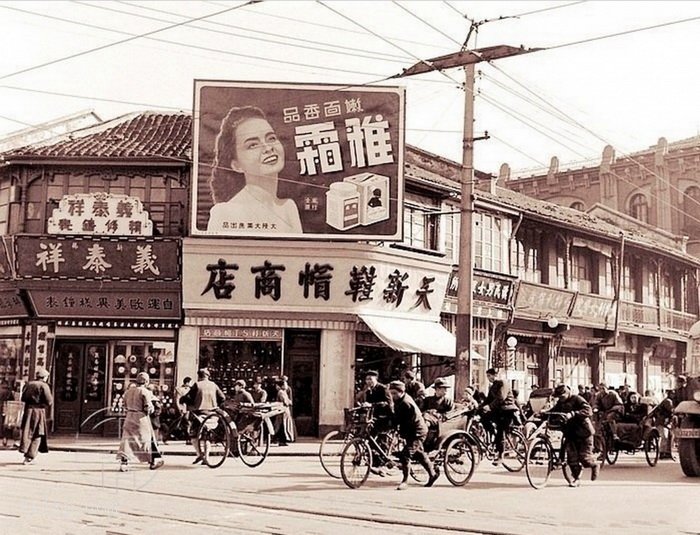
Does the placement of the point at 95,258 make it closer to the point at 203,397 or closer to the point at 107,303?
the point at 107,303

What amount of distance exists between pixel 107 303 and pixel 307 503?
14.3m

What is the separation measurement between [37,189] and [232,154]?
5.24 meters

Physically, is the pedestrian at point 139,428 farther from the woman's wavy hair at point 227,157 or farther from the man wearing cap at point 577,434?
the woman's wavy hair at point 227,157

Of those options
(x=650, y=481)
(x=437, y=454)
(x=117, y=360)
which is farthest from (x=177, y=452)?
(x=650, y=481)

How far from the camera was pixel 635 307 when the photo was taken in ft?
120

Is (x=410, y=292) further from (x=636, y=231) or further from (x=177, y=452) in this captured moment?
(x=636, y=231)

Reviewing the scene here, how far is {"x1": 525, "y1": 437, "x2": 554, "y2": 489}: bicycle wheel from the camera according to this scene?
14695mm

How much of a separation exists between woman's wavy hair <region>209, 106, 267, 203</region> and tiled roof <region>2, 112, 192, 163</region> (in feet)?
2.73

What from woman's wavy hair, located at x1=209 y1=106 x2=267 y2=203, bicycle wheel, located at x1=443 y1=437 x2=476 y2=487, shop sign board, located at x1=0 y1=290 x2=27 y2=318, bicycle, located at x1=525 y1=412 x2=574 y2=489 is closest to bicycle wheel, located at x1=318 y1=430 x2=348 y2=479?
bicycle wheel, located at x1=443 y1=437 x2=476 y2=487

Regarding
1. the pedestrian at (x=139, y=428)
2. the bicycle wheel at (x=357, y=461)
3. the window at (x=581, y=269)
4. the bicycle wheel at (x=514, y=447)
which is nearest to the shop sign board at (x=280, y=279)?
the pedestrian at (x=139, y=428)

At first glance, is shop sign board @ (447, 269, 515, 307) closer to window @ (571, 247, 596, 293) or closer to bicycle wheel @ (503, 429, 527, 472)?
window @ (571, 247, 596, 293)

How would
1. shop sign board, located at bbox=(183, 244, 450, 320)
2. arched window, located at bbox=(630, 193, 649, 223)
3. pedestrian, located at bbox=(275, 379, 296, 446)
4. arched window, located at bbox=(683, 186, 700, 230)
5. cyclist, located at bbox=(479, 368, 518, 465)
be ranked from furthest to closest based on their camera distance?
1. arched window, located at bbox=(630, 193, 649, 223)
2. arched window, located at bbox=(683, 186, 700, 230)
3. shop sign board, located at bbox=(183, 244, 450, 320)
4. pedestrian, located at bbox=(275, 379, 296, 446)
5. cyclist, located at bbox=(479, 368, 518, 465)

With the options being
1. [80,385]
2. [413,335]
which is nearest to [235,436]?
[80,385]

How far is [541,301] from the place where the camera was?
3152cm
